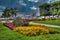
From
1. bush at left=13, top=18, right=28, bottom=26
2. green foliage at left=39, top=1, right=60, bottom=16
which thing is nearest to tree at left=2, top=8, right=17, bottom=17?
bush at left=13, top=18, right=28, bottom=26

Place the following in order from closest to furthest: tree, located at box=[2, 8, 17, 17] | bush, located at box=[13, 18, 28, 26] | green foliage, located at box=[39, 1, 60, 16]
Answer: tree, located at box=[2, 8, 17, 17], green foliage, located at box=[39, 1, 60, 16], bush, located at box=[13, 18, 28, 26]

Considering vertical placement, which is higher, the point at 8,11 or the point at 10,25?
the point at 8,11

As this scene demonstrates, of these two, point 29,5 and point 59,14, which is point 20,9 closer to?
point 29,5

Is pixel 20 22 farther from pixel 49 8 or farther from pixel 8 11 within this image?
pixel 49 8

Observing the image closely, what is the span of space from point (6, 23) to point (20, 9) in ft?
4.48

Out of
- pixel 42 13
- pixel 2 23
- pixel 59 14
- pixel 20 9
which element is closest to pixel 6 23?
pixel 2 23

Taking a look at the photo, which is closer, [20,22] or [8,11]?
[8,11]

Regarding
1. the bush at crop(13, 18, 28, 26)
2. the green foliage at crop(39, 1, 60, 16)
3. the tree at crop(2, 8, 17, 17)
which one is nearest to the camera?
the tree at crop(2, 8, 17, 17)

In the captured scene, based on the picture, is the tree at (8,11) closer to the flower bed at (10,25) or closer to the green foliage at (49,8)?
the flower bed at (10,25)

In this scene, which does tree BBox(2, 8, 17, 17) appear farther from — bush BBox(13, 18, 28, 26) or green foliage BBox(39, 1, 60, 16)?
green foliage BBox(39, 1, 60, 16)

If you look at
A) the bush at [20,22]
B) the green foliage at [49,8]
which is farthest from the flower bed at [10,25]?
the green foliage at [49,8]

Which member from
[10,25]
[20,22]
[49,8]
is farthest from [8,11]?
[49,8]

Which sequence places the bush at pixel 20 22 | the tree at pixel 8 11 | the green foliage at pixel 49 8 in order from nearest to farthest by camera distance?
1. the tree at pixel 8 11
2. the green foliage at pixel 49 8
3. the bush at pixel 20 22

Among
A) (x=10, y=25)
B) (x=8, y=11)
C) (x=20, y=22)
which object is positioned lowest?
(x=10, y=25)
